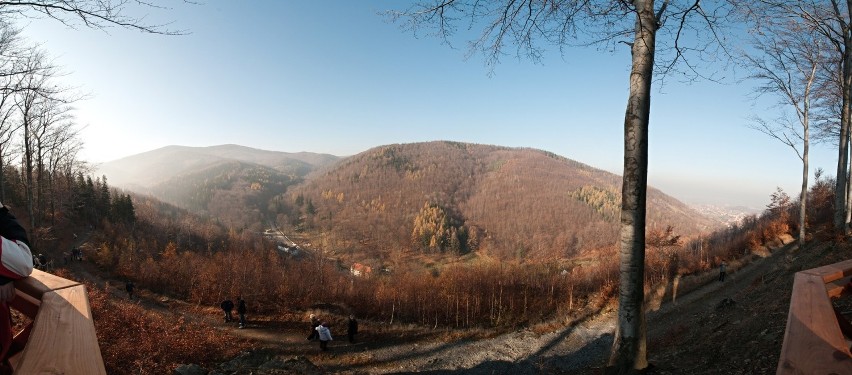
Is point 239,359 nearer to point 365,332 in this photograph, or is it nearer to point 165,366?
point 165,366


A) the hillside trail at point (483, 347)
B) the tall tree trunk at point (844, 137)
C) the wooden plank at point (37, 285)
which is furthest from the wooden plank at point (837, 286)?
the tall tree trunk at point (844, 137)

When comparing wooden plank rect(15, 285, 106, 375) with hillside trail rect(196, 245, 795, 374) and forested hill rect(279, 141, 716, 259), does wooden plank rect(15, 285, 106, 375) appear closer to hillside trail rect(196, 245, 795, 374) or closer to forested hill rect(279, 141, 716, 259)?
hillside trail rect(196, 245, 795, 374)

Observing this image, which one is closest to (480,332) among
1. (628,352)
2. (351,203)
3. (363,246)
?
(628,352)

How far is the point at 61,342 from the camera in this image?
1.30 metres

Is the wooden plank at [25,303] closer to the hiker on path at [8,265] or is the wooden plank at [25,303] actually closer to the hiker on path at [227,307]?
the hiker on path at [8,265]

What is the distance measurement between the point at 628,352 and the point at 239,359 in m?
10.7

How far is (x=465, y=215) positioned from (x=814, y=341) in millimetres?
156416

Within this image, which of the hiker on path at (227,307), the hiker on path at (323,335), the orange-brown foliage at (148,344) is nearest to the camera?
the orange-brown foliage at (148,344)

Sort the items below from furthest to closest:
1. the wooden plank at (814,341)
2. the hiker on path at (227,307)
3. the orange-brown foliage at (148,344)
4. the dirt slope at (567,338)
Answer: the hiker on path at (227,307) < the orange-brown foliage at (148,344) < the dirt slope at (567,338) < the wooden plank at (814,341)

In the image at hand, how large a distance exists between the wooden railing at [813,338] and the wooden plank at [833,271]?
0.66ft

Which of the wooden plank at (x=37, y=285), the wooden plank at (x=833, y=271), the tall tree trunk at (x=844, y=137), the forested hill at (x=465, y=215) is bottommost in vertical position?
the forested hill at (x=465, y=215)

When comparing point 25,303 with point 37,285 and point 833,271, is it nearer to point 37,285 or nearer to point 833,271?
point 37,285

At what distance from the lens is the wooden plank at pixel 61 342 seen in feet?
4.00

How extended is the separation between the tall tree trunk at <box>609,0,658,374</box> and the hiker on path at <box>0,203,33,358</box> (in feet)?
18.0
